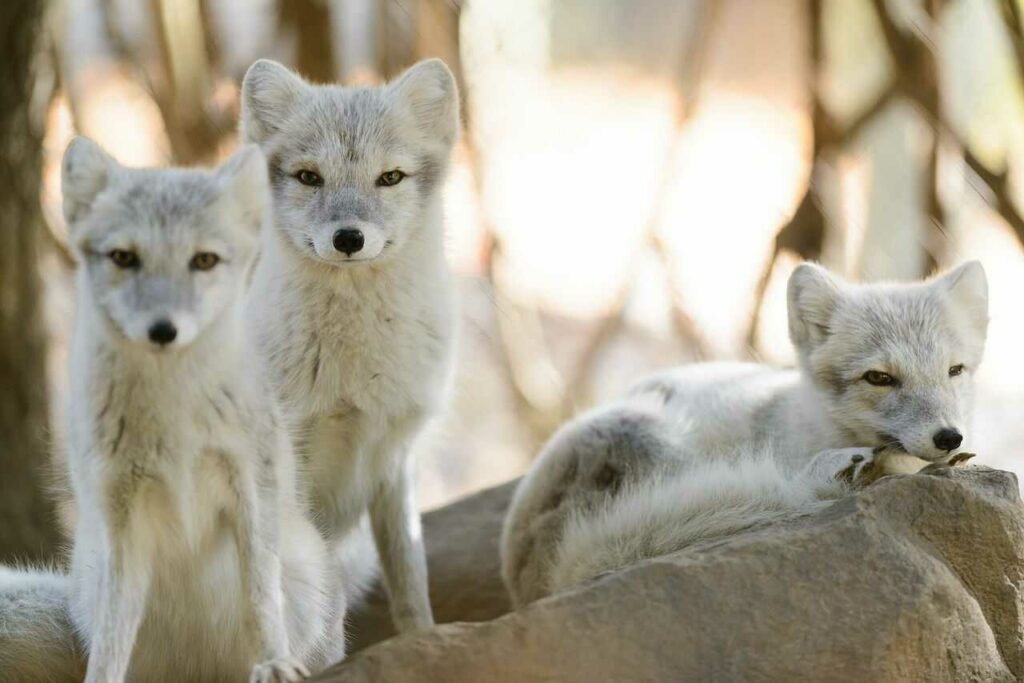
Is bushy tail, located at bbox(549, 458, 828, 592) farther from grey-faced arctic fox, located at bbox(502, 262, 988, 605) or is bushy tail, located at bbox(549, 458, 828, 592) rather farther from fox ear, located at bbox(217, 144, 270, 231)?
fox ear, located at bbox(217, 144, 270, 231)

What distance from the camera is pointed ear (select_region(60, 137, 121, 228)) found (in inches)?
90.6

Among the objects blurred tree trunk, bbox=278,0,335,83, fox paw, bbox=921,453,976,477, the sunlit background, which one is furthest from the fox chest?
blurred tree trunk, bbox=278,0,335,83

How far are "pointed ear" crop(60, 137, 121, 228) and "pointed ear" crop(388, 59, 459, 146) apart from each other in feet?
3.17

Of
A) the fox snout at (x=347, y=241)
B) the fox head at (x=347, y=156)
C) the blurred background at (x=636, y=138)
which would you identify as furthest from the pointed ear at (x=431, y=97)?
the blurred background at (x=636, y=138)

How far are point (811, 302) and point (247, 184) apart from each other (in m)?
1.56

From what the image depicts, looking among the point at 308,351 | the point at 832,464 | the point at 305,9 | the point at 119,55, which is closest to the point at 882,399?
the point at 832,464

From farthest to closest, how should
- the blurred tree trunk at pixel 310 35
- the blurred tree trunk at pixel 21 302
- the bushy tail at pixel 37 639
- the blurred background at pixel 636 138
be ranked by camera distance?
the blurred tree trunk at pixel 310 35 → the blurred background at pixel 636 138 → the blurred tree trunk at pixel 21 302 → the bushy tail at pixel 37 639

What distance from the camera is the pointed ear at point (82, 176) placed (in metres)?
2.30

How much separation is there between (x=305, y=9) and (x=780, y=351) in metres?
2.65

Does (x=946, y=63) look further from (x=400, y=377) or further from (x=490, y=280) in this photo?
(x=400, y=377)

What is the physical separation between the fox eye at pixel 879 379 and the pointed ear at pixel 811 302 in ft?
0.65

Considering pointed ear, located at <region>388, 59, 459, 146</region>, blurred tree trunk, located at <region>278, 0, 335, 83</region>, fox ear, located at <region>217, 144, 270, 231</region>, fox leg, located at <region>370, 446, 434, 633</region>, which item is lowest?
fox leg, located at <region>370, 446, 434, 633</region>

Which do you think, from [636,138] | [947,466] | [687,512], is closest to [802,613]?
[687,512]

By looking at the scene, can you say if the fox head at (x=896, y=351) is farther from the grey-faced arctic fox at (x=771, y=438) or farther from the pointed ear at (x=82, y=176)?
the pointed ear at (x=82, y=176)
